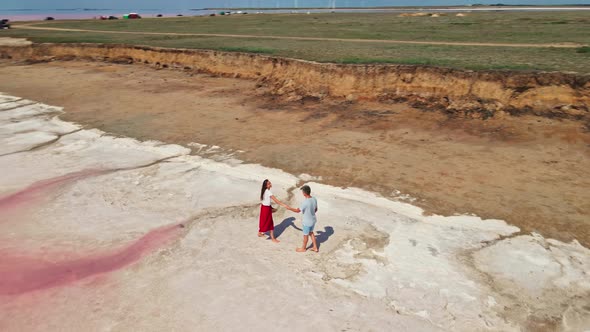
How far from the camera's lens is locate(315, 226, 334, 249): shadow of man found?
754 cm

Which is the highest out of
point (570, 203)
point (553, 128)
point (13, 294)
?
point (553, 128)

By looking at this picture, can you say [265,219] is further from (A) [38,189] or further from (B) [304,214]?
(A) [38,189]

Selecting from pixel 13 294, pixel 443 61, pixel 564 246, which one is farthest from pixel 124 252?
pixel 443 61

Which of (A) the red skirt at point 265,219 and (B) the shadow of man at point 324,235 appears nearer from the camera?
(A) the red skirt at point 265,219

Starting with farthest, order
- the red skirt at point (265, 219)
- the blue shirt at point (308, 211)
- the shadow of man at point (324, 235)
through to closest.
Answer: the shadow of man at point (324, 235) < the red skirt at point (265, 219) < the blue shirt at point (308, 211)

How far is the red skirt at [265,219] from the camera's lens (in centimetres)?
743

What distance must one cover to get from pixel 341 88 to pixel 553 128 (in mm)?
7910

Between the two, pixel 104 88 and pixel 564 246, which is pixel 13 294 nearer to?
pixel 564 246

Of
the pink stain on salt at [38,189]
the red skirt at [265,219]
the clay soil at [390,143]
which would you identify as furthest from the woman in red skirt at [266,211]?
the pink stain on salt at [38,189]

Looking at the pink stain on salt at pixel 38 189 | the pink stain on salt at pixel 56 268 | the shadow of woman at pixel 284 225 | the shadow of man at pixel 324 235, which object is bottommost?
the pink stain on salt at pixel 56 268

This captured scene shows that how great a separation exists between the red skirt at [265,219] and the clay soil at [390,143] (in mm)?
2909

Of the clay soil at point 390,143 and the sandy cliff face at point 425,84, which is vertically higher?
the sandy cliff face at point 425,84

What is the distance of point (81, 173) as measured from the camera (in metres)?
10.8

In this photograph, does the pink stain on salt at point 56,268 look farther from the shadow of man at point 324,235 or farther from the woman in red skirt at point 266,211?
the shadow of man at point 324,235
